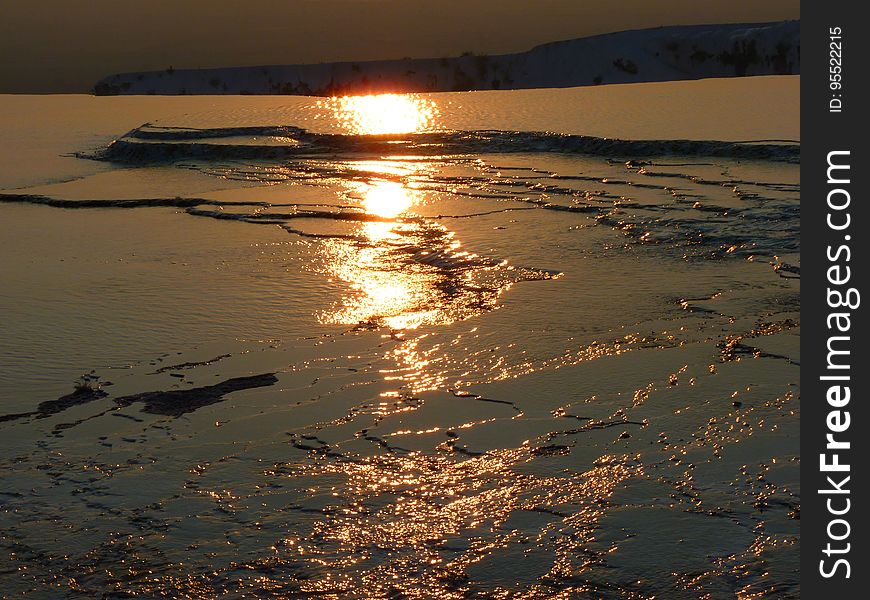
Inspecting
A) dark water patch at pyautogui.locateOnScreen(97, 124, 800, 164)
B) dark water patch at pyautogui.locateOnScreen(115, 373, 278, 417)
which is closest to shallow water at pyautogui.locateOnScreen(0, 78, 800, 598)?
dark water patch at pyautogui.locateOnScreen(115, 373, 278, 417)

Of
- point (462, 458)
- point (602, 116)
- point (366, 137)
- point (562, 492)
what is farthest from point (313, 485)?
point (602, 116)

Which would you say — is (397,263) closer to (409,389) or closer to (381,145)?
(409,389)

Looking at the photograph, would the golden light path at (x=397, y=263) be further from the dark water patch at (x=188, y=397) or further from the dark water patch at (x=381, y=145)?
the dark water patch at (x=381, y=145)

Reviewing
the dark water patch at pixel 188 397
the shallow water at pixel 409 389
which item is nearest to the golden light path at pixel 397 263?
the shallow water at pixel 409 389

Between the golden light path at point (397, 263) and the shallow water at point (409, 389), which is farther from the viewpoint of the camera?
the golden light path at point (397, 263)

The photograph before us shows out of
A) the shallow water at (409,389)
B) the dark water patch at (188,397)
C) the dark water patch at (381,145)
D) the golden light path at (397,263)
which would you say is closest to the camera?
the shallow water at (409,389)

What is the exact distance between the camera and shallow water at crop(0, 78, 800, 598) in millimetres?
1821

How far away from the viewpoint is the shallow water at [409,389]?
5.98 ft

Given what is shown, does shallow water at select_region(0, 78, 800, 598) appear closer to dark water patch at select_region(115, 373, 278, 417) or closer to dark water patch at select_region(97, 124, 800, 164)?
dark water patch at select_region(115, 373, 278, 417)

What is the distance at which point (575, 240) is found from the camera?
4.31 meters

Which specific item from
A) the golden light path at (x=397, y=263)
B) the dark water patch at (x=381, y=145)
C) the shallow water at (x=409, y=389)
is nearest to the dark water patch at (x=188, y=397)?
the shallow water at (x=409, y=389)

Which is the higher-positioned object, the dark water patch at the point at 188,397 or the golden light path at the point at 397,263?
the golden light path at the point at 397,263

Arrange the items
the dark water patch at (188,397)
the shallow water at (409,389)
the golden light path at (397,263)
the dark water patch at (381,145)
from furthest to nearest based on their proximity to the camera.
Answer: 1. the dark water patch at (381,145)
2. the golden light path at (397,263)
3. the dark water patch at (188,397)
4. the shallow water at (409,389)

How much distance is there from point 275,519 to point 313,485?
0.15m
